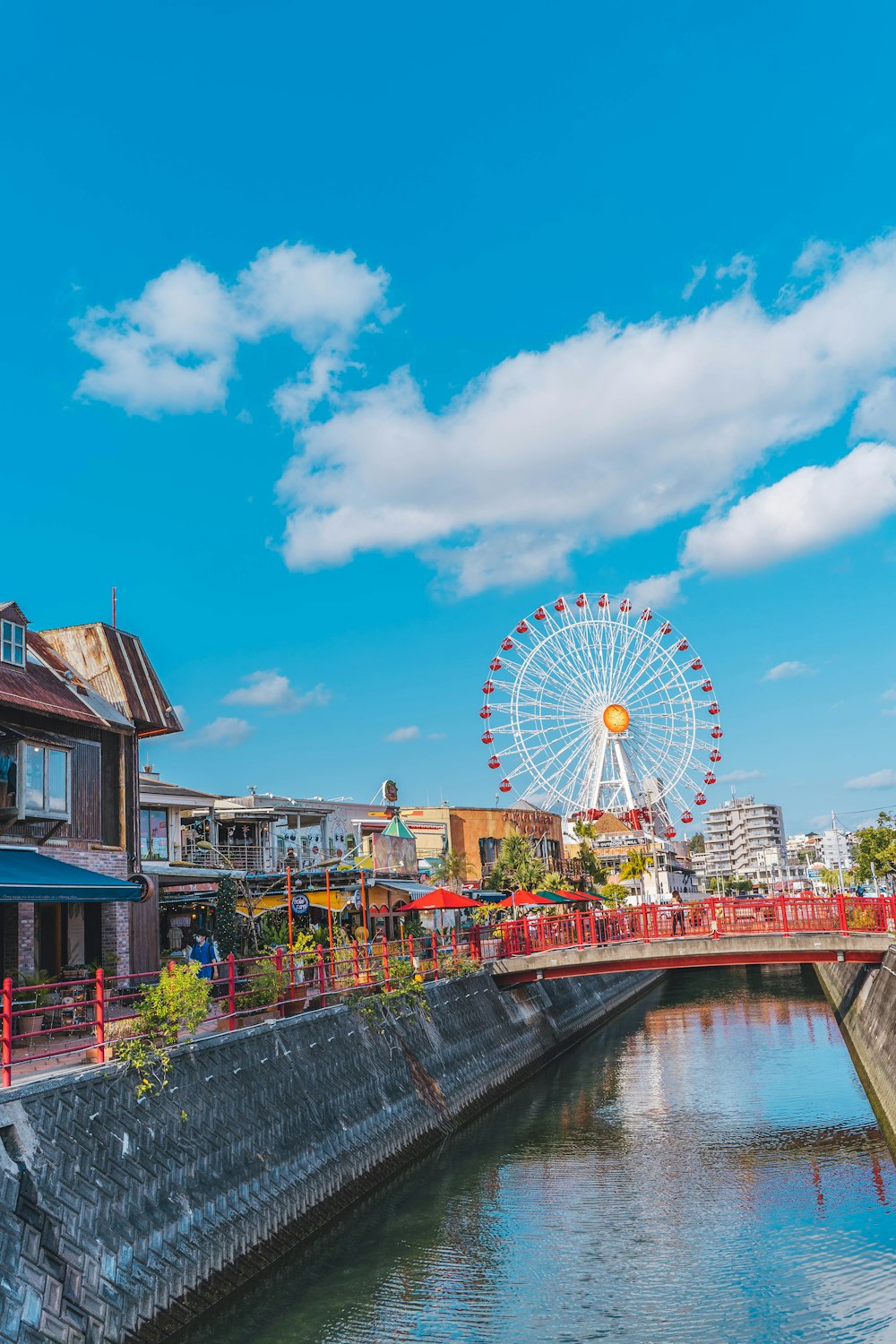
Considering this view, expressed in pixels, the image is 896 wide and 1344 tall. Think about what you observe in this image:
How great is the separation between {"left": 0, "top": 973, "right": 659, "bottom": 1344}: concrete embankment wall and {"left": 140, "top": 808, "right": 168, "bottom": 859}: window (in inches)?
554

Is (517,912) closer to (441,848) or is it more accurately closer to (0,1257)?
(441,848)

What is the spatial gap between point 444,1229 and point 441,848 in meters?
57.9

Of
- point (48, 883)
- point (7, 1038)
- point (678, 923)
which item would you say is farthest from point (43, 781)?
point (678, 923)

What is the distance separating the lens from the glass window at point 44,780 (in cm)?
2569

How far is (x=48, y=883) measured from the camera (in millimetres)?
21547

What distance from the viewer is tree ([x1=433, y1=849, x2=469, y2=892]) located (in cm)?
6906

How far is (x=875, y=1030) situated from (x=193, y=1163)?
78.3 ft

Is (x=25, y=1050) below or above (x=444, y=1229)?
above

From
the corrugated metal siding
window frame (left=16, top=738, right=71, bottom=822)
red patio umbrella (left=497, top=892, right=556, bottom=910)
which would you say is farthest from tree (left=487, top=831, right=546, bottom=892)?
window frame (left=16, top=738, right=71, bottom=822)

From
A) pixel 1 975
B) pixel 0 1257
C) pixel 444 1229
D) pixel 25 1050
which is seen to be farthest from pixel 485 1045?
pixel 0 1257

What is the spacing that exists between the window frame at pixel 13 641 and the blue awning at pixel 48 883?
207 inches

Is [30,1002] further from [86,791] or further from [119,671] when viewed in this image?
[119,671]

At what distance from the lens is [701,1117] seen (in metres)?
30.4

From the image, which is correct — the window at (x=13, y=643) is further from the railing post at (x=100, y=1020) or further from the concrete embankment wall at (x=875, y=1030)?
the concrete embankment wall at (x=875, y=1030)
